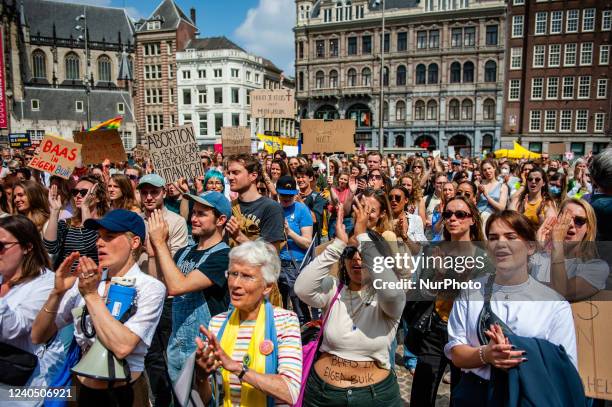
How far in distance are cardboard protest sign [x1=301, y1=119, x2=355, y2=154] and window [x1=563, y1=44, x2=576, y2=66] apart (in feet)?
138

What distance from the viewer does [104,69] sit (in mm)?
65500

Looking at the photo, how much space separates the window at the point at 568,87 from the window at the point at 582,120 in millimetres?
1823

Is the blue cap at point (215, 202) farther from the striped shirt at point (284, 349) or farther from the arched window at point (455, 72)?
the arched window at point (455, 72)

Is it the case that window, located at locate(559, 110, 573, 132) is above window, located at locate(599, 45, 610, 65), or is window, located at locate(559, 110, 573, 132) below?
below

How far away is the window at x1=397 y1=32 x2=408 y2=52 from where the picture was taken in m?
47.4

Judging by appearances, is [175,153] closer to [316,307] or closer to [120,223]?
[120,223]

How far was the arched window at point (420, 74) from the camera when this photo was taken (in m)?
47.1

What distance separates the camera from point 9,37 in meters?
55.0

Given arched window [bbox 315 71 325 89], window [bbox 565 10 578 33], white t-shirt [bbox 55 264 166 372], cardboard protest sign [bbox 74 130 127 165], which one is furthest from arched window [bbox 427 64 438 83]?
white t-shirt [bbox 55 264 166 372]

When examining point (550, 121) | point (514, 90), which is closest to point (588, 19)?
point (514, 90)

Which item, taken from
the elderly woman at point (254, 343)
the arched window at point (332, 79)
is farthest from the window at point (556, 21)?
the elderly woman at point (254, 343)

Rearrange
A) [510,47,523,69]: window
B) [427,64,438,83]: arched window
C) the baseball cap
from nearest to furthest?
the baseball cap
[510,47,523,69]: window
[427,64,438,83]: arched window

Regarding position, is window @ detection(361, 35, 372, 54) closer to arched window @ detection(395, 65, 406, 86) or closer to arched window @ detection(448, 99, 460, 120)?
arched window @ detection(395, 65, 406, 86)

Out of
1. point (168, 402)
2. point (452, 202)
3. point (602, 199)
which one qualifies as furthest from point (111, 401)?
point (602, 199)
